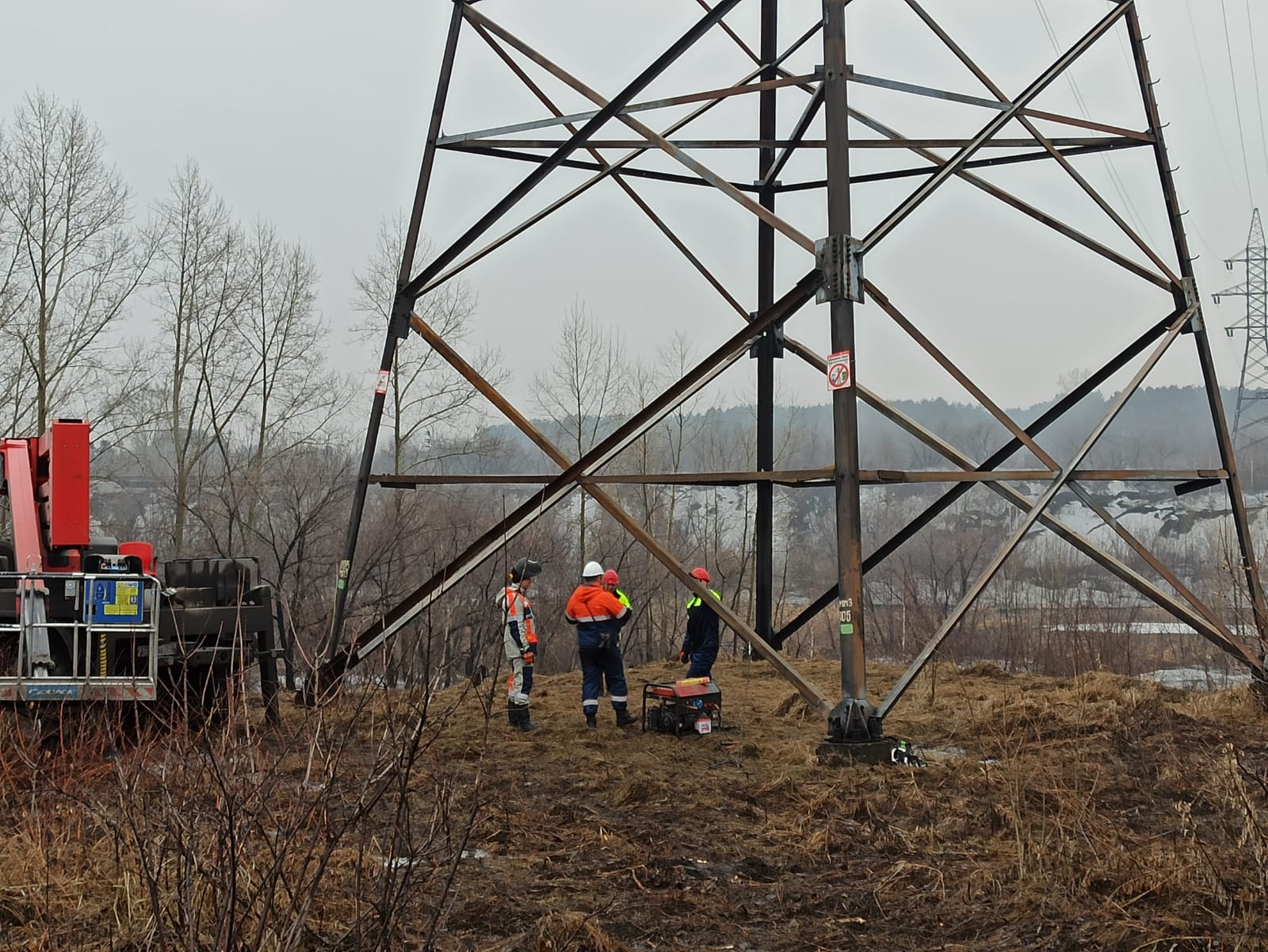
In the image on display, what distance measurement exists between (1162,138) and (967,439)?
152 ft

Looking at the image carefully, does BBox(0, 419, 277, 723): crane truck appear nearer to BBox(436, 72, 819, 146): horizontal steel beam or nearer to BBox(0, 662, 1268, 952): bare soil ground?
BBox(0, 662, 1268, 952): bare soil ground

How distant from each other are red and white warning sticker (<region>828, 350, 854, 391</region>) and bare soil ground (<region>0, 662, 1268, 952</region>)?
3.04 metres

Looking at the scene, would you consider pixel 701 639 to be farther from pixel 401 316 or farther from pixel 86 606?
pixel 86 606

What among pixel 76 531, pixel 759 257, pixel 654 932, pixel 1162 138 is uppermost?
pixel 1162 138

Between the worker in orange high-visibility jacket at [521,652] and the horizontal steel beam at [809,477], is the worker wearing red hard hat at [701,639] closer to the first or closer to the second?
the horizontal steel beam at [809,477]

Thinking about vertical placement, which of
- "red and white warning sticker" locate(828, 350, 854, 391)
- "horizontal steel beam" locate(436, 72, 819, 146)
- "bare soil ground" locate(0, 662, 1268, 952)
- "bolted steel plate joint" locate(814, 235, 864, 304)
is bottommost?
"bare soil ground" locate(0, 662, 1268, 952)

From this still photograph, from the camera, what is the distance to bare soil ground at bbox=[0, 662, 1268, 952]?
4.17 metres

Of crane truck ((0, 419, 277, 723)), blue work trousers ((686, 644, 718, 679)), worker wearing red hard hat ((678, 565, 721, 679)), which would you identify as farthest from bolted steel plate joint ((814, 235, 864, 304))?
crane truck ((0, 419, 277, 723))

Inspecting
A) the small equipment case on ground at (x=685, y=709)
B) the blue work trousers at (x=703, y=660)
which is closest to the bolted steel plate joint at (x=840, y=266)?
the small equipment case on ground at (x=685, y=709)

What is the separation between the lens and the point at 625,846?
24.8 ft

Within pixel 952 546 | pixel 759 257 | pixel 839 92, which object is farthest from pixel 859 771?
pixel 952 546

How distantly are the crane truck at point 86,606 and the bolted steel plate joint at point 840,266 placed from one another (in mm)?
5409

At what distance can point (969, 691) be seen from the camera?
15250 mm

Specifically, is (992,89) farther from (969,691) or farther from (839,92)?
(969,691)
